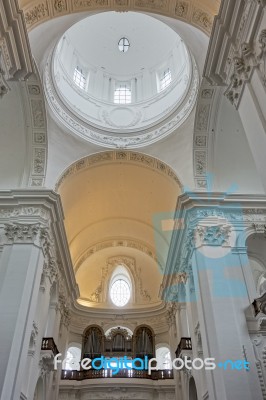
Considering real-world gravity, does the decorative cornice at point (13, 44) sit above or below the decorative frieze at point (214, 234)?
below

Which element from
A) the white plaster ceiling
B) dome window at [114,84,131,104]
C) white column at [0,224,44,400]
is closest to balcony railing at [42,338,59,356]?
white column at [0,224,44,400]

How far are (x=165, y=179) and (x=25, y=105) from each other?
6.71 m

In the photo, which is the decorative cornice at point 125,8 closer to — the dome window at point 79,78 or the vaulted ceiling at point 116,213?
the vaulted ceiling at point 116,213

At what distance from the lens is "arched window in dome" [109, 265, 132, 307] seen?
22.2 m

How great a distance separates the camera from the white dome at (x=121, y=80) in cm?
1576

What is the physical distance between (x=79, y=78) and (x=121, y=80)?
95.2 inches

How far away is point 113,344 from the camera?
19.7 metres

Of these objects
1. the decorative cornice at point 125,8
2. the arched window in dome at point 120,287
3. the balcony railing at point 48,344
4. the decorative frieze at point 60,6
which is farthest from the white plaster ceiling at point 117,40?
the balcony railing at point 48,344

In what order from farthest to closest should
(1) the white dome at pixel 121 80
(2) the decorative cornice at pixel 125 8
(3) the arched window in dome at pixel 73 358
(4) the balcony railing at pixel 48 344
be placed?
(3) the arched window in dome at pixel 73 358
(1) the white dome at pixel 121 80
(4) the balcony railing at pixel 48 344
(2) the decorative cornice at pixel 125 8

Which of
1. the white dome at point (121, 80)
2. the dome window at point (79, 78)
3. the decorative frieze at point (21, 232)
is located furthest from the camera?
the dome window at point (79, 78)

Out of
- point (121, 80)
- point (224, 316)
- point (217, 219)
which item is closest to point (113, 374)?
point (224, 316)

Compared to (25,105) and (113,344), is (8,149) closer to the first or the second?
(25,105)

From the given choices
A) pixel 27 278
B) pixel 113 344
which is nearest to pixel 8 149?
pixel 27 278

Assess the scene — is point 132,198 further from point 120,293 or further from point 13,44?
point 13,44
